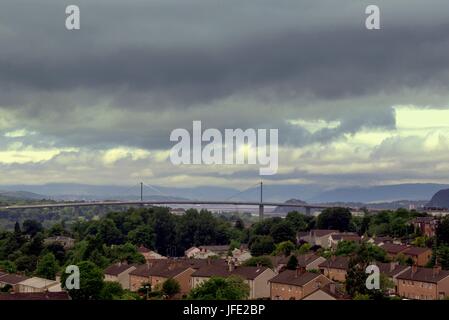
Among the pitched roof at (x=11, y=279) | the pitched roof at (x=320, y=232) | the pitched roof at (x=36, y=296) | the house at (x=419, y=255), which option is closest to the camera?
the pitched roof at (x=36, y=296)

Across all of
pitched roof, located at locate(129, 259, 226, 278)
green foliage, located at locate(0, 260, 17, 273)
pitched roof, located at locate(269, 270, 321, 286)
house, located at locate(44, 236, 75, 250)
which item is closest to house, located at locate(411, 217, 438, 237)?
pitched roof, located at locate(129, 259, 226, 278)

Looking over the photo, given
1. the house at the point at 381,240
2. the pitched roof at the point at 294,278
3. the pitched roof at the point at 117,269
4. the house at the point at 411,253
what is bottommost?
the pitched roof at the point at 117,269

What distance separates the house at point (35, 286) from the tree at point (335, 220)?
137 ft

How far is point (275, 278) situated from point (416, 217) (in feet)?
113

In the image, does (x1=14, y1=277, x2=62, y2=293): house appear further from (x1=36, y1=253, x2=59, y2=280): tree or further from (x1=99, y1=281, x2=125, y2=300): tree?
(x1=36, y1=253, x2=59, y2=280): tree

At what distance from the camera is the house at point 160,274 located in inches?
1993

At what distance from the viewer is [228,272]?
4778cm

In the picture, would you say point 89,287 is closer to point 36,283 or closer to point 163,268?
point 36,283

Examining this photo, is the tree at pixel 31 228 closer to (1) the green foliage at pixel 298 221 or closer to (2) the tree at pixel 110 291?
(1) the green foliage at pixel 298 221

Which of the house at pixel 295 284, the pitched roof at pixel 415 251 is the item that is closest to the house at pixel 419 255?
the pitched roof at pixel 415 251

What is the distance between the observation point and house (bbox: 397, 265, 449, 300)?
42.3 meters

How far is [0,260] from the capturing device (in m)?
71.8
